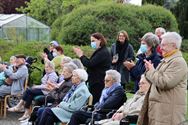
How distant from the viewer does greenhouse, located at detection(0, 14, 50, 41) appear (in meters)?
27.0

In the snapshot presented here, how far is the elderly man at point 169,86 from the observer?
253 inches

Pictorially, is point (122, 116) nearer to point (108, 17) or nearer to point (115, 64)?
point (115, 64)

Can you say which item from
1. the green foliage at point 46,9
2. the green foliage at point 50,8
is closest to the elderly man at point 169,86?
the green foliage at point 50,8

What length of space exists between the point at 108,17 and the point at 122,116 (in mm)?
10551

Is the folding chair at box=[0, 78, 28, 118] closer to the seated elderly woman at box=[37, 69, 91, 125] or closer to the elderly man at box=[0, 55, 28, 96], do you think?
the elderly man at box=[0, 55, 28, 96]

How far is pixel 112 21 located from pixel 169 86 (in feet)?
38.0

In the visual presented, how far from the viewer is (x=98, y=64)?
9312mm

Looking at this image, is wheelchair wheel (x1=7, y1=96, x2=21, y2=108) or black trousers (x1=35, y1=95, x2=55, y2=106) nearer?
black trousers (x1=35, y1=95, x2=55, y2=106)

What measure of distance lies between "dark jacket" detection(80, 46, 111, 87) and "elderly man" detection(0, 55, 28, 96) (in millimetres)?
2525

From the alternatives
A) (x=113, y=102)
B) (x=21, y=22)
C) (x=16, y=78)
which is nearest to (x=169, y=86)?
(x=113, y=102)

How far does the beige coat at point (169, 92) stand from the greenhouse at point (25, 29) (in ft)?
64.0

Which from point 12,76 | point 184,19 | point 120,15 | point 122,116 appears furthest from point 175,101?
point 184,19

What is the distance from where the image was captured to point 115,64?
425 inches

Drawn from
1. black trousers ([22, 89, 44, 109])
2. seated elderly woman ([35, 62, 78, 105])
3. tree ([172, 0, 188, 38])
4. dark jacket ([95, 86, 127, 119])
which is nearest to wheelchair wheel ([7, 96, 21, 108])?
black trousers ([22, 89, 44, 109])
